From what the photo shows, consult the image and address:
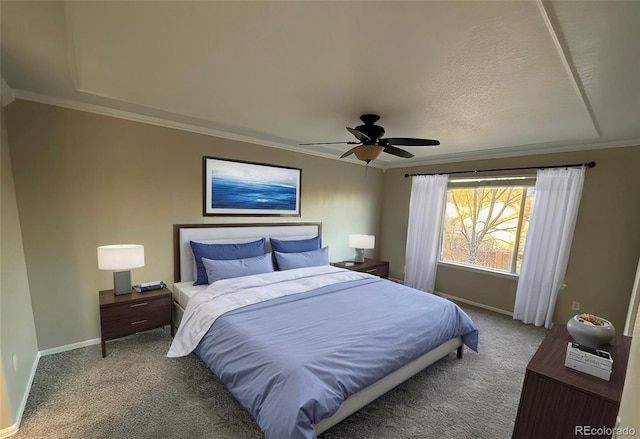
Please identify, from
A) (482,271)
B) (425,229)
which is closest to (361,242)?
(425,229)

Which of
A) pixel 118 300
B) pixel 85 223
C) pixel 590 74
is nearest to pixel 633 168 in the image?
pixel 590 74

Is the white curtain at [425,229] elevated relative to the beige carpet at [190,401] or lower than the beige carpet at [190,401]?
elevated

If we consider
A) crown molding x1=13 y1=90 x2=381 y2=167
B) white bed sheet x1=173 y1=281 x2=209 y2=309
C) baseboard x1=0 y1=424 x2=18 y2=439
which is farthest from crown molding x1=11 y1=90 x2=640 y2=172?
baseboard x1=0 y1=424 x2=18 y2=439

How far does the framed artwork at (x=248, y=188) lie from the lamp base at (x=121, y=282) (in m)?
1.06

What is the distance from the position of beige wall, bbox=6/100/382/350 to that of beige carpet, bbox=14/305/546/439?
1.93 feet

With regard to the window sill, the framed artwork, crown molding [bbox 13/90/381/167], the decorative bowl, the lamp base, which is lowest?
the window sill

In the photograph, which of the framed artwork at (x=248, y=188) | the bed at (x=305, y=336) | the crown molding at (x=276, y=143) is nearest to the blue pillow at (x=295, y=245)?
the framed artwork at (x=248, y=188)

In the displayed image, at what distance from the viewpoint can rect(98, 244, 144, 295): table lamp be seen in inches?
93.4

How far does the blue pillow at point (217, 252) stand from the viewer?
3.01 metres

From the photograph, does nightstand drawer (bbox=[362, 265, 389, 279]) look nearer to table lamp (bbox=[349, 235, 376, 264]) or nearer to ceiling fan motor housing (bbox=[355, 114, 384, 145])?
table lamp (bbox=[349, 235, 376, 264])

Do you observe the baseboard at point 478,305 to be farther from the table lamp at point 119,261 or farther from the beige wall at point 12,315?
the beige wall at point 12,315

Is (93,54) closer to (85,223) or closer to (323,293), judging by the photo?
(85,223)

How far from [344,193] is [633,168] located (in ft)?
11.6

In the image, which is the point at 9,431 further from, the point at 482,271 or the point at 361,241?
the point at 482,271
